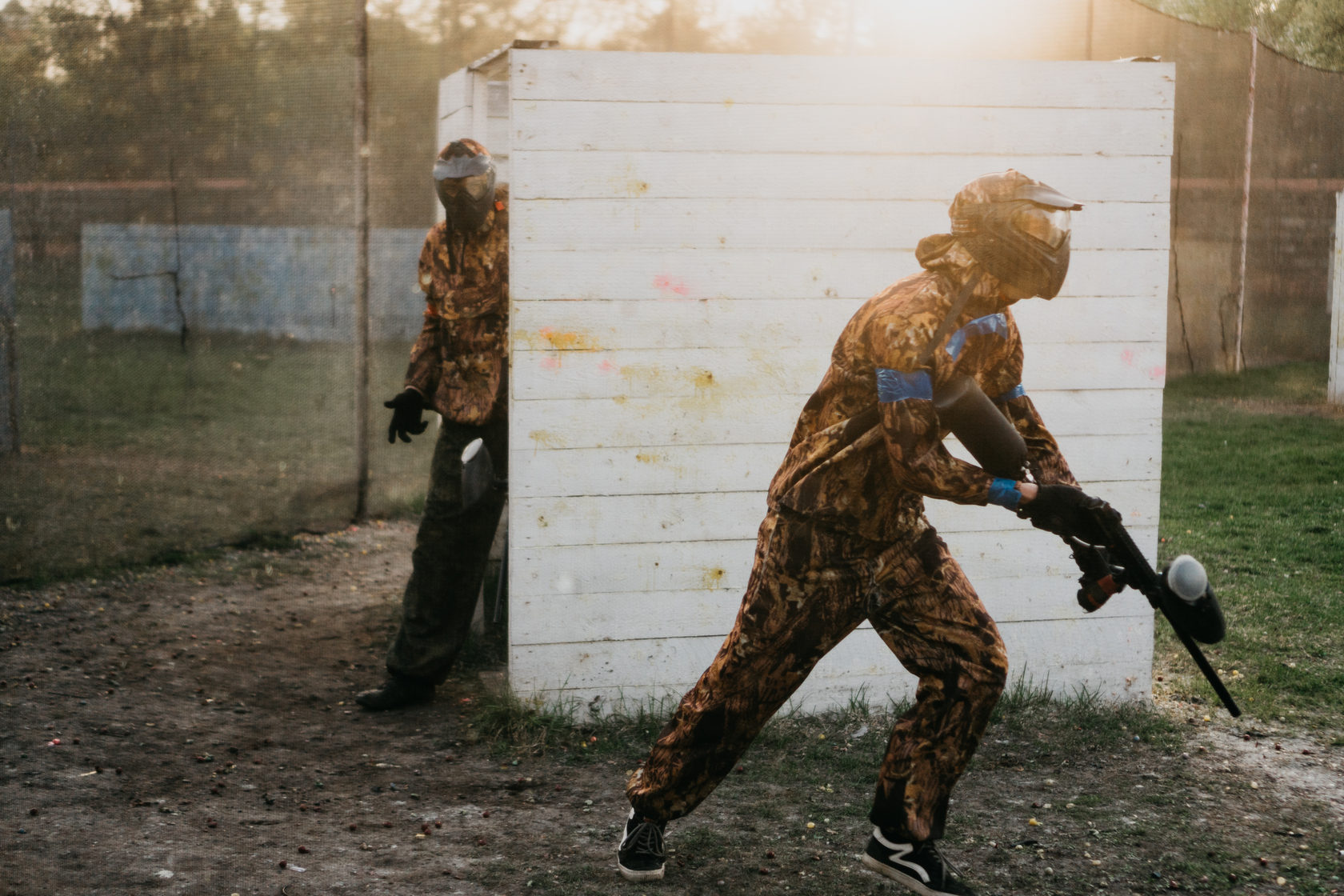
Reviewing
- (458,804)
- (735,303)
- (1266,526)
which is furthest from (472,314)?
(1266,526)

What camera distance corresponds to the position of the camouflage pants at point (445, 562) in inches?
191

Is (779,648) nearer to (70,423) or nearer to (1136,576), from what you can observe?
(1136,576)

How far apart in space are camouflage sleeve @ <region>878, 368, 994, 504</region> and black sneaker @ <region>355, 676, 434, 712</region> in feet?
8.57

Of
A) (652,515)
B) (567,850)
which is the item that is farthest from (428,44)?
(567,850)

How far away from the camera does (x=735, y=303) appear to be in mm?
4480

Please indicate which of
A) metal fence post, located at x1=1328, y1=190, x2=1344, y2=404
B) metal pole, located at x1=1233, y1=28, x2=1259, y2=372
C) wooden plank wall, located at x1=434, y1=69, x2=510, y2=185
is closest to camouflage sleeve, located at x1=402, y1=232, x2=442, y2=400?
wooden plank wall, located at x1=434, y1=69, x2=510, y2=185

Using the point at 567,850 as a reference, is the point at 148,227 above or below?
above

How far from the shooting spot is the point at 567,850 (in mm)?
3605

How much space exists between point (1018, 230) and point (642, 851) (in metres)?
1.82

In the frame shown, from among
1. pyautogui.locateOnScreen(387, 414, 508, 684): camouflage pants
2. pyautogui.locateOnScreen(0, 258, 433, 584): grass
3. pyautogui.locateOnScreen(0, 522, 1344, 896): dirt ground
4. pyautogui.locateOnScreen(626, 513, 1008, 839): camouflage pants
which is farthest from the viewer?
pyautogui.locateOnScreen(0, 258, 433, 584): grass

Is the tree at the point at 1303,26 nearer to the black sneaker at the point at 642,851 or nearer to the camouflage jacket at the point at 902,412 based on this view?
the camouflage jacket at the point at 902,412

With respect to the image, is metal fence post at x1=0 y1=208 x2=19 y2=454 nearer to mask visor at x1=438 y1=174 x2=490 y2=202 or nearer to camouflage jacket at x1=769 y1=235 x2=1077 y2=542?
mask visor at x1=438 y1=174 x2=490 y2=202

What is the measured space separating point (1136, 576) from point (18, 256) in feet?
17.9

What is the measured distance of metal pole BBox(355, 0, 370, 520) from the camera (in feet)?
23.9
